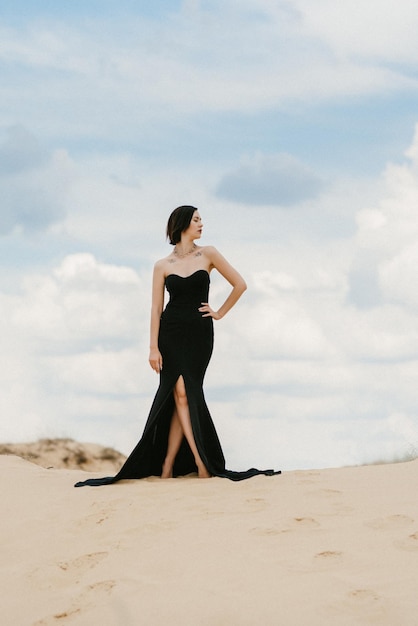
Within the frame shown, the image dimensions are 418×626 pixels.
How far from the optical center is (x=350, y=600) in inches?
206

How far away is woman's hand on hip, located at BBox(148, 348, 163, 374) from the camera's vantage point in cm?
858

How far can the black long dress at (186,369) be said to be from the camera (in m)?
8.46

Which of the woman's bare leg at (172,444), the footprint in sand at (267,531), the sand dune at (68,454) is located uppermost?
the sand dune at (68,454)

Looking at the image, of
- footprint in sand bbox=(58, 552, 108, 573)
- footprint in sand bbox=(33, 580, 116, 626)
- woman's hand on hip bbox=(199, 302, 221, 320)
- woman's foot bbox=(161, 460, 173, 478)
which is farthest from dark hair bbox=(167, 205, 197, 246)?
footprint in sand bbox=(33, 580, 116, 626)

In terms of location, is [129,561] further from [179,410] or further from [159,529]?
[179,410]

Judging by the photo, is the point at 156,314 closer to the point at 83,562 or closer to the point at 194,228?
the point at 194,228

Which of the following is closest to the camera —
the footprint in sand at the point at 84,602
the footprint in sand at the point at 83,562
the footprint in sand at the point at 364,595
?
the footprint in sand at the point at 364,595

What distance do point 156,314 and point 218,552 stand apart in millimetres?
3063

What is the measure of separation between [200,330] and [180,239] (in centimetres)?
94

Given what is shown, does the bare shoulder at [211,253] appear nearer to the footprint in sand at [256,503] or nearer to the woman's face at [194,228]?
the woman's face at [194,228]

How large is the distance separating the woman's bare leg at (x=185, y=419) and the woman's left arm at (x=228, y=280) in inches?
28.1

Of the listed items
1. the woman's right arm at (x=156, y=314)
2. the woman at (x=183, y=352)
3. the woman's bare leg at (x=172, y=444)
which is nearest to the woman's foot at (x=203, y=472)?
the woman at (x=183, y=352)

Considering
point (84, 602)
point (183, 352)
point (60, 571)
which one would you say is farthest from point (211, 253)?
point (84, 602)

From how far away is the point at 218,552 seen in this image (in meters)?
6.17
